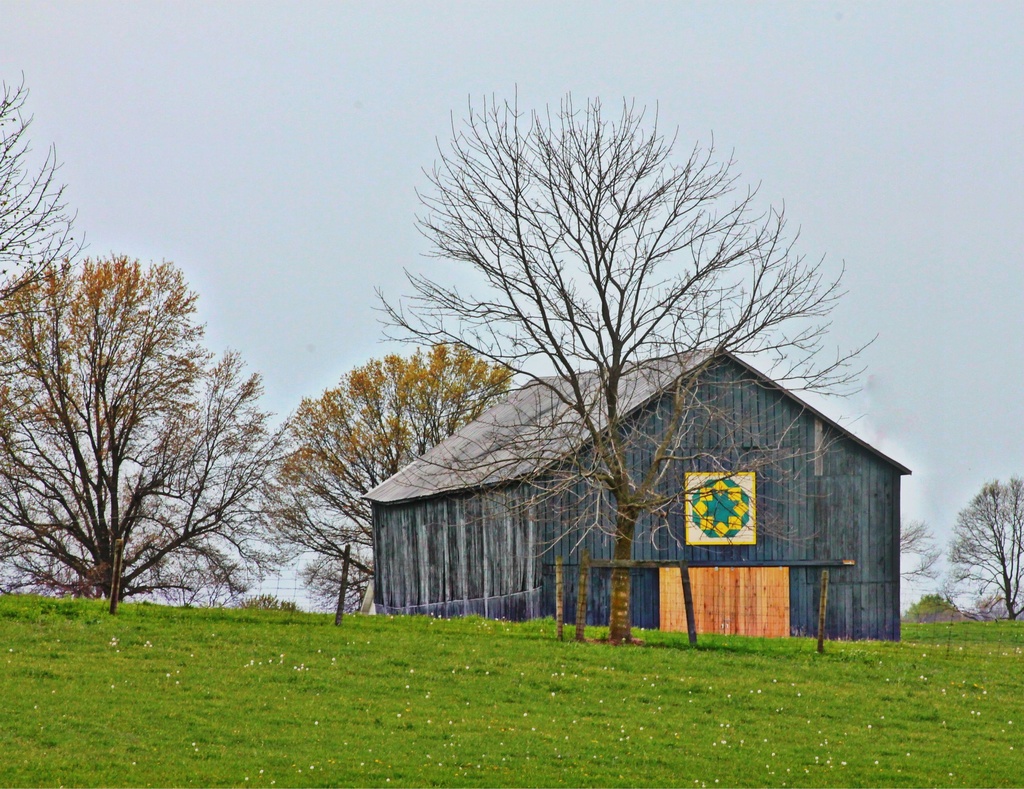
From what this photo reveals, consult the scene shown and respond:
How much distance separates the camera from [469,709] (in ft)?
54.2

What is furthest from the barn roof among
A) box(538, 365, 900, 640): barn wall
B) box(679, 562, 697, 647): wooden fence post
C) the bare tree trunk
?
box(679, 562, 697, 647): wooden fence post

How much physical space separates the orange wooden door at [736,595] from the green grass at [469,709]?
7.22m

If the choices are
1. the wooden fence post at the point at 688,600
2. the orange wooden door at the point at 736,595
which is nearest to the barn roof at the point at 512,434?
the wooden fence post at the point at 688,600

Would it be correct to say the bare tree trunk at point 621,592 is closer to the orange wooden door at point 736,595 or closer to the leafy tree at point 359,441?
the orange wooden door at point 736,595

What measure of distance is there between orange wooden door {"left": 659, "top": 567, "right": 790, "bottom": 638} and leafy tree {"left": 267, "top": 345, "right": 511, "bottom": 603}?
73.4 ft

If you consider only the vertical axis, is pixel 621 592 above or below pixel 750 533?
below

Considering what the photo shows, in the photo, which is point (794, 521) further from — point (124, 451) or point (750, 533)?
point (124, 451)

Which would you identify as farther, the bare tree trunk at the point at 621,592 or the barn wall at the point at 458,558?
the barn wall at the point at 458,558

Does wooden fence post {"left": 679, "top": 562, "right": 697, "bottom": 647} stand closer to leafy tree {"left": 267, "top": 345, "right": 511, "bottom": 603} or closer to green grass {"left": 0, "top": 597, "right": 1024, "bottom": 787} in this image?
green grass {"left": 0, "top": 597, "right": 1024, "bottom": 787}

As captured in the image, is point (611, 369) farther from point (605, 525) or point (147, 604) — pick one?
point (147, 604)

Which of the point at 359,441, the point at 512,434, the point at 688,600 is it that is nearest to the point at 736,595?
the point at 512,434

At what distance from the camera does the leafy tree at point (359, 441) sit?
5428 centimetres

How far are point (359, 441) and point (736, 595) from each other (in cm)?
2666

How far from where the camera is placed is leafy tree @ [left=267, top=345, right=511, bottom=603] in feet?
178
